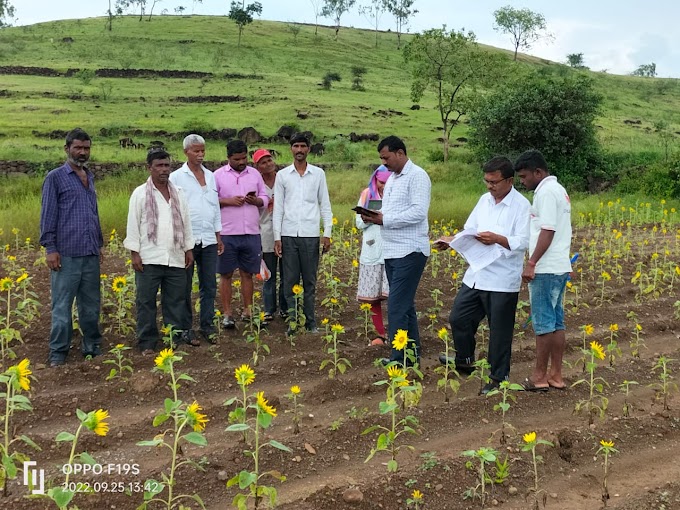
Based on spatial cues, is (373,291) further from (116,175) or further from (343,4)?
(343,4)

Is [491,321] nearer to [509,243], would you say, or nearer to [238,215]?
[509,243]

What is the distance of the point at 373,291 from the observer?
5.44 meters

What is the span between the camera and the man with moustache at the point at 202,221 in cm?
543

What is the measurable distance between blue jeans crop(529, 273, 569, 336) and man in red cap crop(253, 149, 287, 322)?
2.38 meters

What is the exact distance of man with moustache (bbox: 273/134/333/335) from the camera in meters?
5.69

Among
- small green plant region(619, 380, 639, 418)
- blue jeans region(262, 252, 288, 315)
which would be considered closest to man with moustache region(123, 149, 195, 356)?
blue jeans region(262, 252, 288, 315)

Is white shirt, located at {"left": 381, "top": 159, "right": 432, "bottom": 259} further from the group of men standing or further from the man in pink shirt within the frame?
the man in pink shirt

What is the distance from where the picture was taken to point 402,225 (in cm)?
473

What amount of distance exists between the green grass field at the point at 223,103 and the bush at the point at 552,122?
1716mm

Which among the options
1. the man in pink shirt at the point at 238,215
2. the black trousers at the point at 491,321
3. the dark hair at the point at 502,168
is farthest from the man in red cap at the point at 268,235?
the dark hair at the point at 502,168

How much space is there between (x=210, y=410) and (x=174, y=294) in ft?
4.71

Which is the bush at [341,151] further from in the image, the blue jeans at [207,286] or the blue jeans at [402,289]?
the blue jeans at [402,289]

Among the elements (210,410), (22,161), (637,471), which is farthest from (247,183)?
(22,161)

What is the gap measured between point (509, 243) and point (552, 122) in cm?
1596
